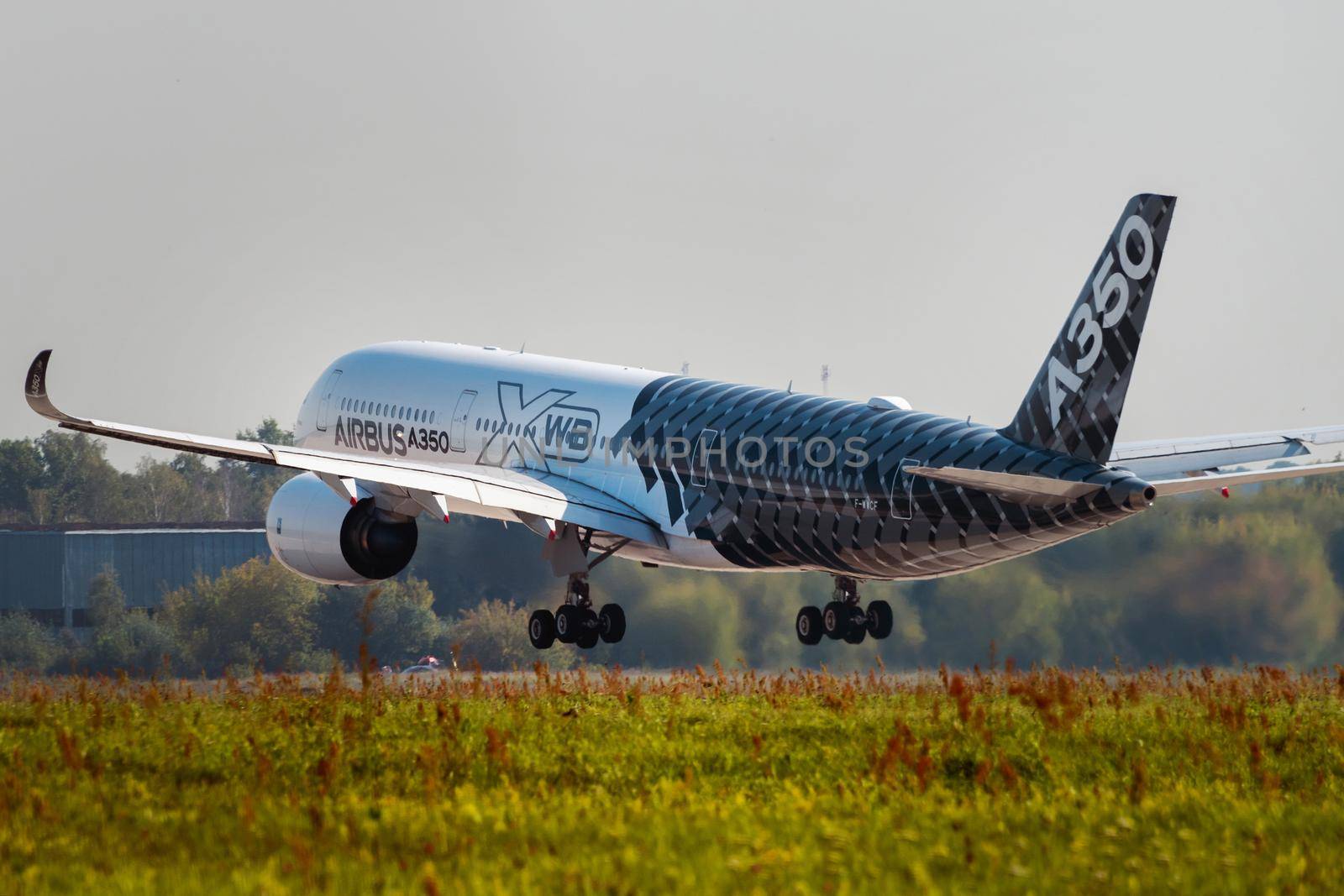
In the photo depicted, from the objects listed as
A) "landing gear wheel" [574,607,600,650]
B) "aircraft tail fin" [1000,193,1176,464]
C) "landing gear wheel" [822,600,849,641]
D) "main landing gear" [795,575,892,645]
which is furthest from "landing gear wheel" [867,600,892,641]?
"aircraft tail fin" [1000,193,1176,464]

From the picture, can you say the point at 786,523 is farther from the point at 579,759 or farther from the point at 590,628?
the point at 579,759

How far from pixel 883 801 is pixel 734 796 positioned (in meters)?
1.25

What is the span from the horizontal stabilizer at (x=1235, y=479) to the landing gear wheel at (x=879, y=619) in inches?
341

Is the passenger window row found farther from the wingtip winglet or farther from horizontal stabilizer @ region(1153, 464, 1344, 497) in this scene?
horizontal stabilizer @ region(1153, 464, 1344, 497)

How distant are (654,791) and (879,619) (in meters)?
18.7

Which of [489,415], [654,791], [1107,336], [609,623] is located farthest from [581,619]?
[654,791]

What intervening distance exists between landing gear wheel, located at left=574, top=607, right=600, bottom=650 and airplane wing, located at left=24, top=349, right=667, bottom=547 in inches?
71.1

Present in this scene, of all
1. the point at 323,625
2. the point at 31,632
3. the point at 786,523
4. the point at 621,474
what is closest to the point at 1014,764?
the point at 786,523

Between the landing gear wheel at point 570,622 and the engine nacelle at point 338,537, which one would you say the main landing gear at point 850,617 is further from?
the engine nacelle at point 338,537

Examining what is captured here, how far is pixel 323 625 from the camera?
86.8 metres

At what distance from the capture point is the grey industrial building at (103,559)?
96812 millimetres

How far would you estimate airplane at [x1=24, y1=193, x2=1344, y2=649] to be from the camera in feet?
88.8

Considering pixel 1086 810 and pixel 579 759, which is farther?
pixel 579 759

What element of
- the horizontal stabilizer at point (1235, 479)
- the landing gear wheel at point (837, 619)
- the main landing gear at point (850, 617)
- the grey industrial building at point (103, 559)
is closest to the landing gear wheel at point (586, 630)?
the main landing gear at point (850, 617)
